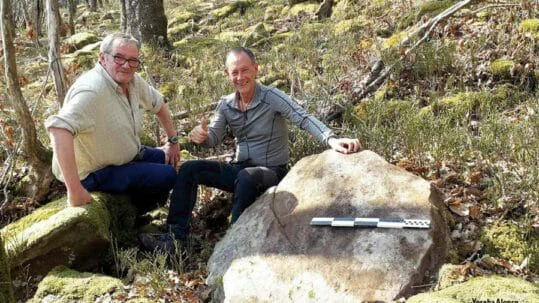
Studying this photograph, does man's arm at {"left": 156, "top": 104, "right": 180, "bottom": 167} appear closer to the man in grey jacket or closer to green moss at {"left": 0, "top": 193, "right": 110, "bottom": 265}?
the man in grey jacket

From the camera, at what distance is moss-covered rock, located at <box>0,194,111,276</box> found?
3.63 metres

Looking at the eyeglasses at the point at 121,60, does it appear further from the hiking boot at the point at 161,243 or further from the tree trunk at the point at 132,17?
the tree trunk at the point at 132,17

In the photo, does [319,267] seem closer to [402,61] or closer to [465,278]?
[465,278]

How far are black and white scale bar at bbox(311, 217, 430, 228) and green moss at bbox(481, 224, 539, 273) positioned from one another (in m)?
0.57

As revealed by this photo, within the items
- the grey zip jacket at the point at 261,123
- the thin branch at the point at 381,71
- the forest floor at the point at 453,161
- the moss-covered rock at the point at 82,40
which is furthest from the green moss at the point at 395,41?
the moss-covered rock at the point at 82,40

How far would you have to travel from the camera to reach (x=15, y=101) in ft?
15.8

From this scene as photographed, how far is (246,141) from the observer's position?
4332mm

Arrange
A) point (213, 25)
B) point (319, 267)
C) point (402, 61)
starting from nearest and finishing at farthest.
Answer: point (319, 267), point (402, 61), point (213, 25)

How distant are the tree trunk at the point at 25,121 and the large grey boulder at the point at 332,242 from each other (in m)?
2.48

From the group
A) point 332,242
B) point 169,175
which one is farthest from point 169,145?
point 332,242

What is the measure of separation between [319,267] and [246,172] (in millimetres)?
1208

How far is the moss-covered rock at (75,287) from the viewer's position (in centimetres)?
330

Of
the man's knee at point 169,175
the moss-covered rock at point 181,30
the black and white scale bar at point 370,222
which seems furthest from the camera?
the moss-covered rock at point 181,30

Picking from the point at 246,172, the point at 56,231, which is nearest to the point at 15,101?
the point at 56,231
